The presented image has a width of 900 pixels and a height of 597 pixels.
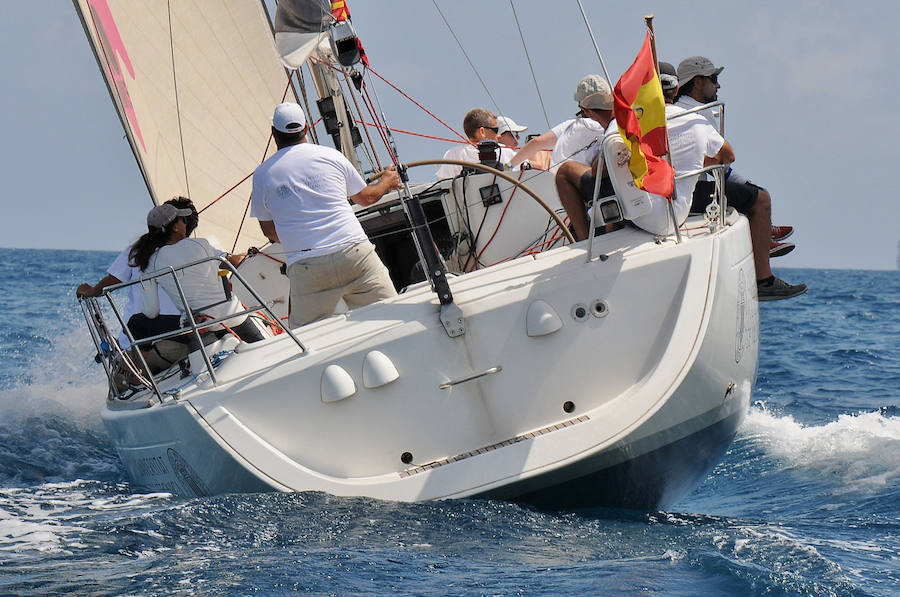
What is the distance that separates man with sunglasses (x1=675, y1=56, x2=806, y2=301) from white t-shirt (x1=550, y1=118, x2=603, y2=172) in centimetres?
56

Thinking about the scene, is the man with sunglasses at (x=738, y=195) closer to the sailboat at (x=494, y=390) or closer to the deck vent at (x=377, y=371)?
the sailboat at (x=494, y=390)

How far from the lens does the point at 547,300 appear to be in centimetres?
401

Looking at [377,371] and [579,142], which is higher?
[579,142]

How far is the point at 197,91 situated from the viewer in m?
7.67

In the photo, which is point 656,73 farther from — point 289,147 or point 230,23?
point 230,23

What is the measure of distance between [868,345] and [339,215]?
32.4 feet

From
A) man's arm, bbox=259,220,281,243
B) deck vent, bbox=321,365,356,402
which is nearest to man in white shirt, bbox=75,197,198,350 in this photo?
man's arm, bbox=259,220,281,243

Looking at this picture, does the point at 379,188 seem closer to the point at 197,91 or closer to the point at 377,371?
the point at 377,371

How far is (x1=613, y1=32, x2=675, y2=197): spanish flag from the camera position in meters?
4.00

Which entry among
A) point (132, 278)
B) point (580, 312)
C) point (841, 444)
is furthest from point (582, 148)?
point (841, 444)

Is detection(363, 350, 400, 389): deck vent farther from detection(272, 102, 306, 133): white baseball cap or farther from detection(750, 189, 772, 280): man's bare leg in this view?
detection(750, 189, 772, 280): man's bare leg

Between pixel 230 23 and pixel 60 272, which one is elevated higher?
pixel 230 23

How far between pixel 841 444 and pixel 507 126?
3.07 metres

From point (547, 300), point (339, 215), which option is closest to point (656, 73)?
point (547, 300)
